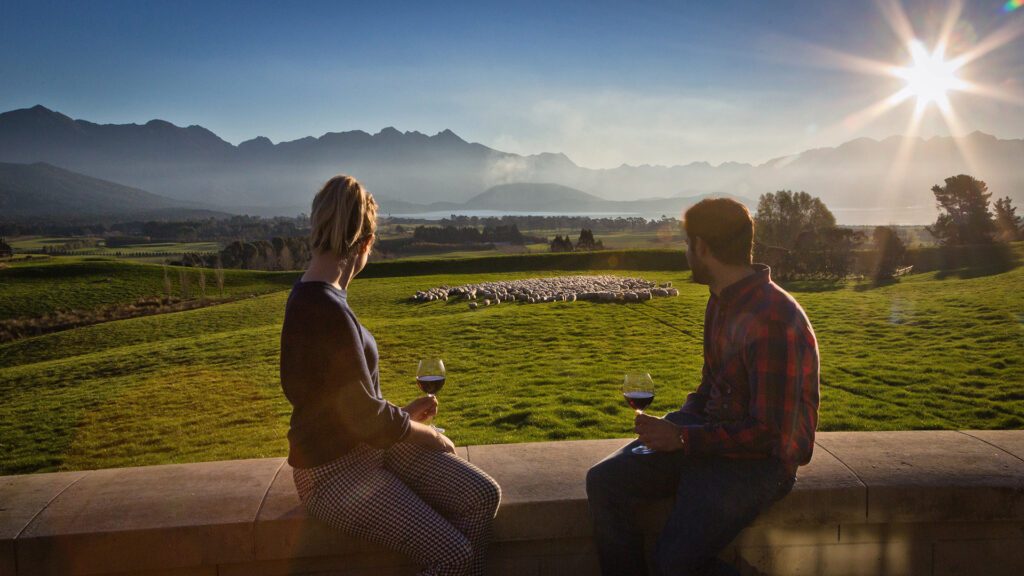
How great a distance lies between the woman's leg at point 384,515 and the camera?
114 inches

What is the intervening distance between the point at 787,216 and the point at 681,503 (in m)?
84.6

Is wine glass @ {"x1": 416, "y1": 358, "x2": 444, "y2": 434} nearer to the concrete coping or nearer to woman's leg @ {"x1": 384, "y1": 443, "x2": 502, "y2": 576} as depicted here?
the concrete coping

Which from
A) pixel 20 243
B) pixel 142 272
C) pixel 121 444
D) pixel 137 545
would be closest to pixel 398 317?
pixel 121 444

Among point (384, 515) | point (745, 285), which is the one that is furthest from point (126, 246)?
point (745, 285)

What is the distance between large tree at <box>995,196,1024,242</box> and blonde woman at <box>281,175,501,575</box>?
232 feet

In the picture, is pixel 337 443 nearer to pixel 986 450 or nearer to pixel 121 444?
pixel 986 450

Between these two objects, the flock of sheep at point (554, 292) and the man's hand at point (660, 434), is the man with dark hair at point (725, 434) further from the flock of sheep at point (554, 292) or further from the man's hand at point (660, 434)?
the flock of sheep at point (554, 292)

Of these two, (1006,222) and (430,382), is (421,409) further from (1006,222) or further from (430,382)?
(1006,222)

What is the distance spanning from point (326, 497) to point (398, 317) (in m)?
19.5

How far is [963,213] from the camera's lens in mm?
60188

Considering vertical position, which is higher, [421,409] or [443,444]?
[421,409]

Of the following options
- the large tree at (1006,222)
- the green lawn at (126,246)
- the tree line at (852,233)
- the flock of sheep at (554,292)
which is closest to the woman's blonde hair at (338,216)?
the tree line at (852,233)

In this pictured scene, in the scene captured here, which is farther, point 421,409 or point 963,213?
point 963,213

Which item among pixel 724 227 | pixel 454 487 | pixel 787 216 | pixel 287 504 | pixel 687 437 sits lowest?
pixel 287 504
